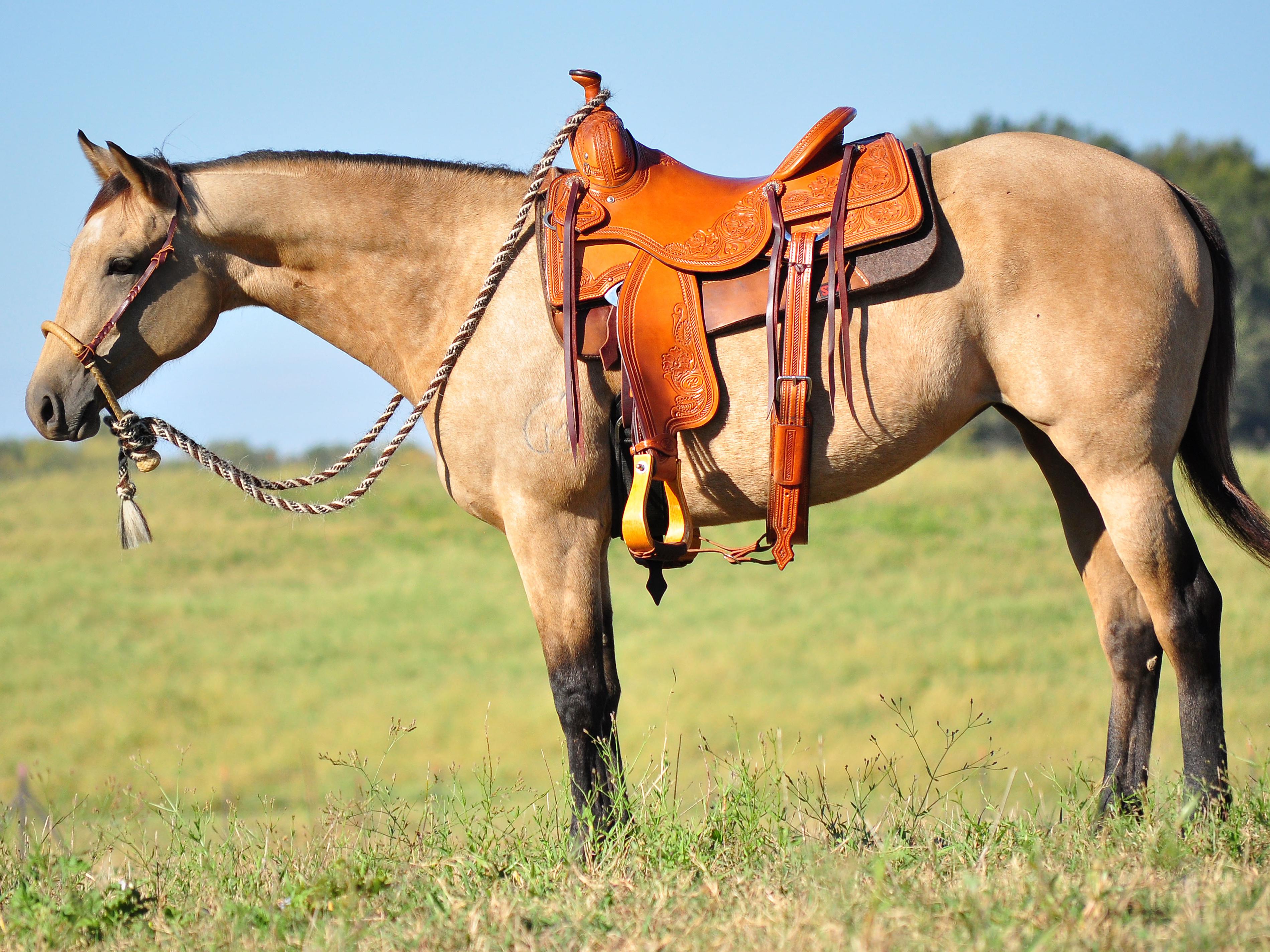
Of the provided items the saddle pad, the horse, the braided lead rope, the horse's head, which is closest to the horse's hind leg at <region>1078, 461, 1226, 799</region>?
the horse

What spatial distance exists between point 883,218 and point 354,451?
1.97m

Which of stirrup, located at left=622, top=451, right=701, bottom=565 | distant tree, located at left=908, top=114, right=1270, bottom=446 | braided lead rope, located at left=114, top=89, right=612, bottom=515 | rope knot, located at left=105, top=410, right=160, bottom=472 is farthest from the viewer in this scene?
distant tree, located at left=908, top=114, right=1270, bottom=446

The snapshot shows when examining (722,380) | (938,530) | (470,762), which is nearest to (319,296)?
(722,380)

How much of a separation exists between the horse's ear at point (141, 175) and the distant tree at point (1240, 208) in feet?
109

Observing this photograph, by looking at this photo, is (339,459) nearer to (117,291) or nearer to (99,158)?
(117,291)

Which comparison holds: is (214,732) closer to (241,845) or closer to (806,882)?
(241,845)

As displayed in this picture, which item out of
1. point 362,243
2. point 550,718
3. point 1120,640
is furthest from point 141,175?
point 550,718

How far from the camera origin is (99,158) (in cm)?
351

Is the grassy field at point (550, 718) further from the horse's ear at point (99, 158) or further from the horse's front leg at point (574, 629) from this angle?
the horse's ear at point (99, 158)

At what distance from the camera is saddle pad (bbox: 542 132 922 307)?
10.2 feet

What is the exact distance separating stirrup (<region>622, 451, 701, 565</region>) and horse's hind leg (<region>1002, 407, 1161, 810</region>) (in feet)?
3.93

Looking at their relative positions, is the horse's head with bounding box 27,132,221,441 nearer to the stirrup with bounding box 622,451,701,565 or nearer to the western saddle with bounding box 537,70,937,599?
the western saddle with bounding box 537,70,937,599

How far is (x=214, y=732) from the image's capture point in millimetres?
19688

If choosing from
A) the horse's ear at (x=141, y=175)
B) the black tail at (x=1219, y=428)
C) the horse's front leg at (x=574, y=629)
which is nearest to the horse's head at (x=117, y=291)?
the horse's ear at (x=141, y=175)
